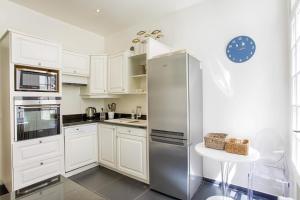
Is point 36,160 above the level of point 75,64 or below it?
below

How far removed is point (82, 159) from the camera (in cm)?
291

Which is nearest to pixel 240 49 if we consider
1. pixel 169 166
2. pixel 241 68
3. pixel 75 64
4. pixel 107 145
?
pixel 241 68

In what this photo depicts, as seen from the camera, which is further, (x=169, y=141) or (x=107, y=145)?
(x=107, y=145)

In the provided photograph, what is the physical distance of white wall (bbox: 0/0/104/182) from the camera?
Result: 2.54m

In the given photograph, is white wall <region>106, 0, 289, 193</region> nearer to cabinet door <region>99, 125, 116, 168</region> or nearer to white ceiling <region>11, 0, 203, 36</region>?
white ceiling <region>11, 0, 203, 36</region>

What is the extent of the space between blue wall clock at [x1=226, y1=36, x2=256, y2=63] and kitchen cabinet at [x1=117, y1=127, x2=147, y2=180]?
1.74 m

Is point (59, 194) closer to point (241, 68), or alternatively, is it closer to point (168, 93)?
point (168, 93)

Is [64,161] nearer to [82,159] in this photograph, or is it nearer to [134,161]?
[82,159]

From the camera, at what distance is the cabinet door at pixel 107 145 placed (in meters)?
2.91

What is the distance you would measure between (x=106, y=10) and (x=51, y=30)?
1.17 meters

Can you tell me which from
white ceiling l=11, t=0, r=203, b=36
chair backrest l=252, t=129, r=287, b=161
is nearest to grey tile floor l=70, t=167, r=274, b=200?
chair backrest l=252, t=129, r=287, b=161

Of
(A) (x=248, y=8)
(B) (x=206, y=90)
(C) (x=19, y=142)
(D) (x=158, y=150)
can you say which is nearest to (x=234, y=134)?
(B) (x=206, y=90)

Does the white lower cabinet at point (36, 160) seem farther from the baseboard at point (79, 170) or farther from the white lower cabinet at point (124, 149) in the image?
the white lower cabinet at point (124, 149)

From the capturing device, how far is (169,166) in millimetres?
2135
